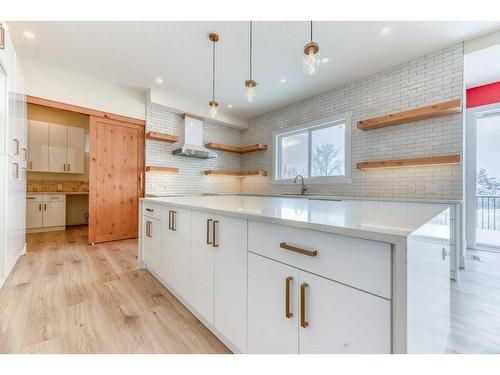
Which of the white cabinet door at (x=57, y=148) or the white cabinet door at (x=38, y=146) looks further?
the white cabinet door at (x=57, y=148)

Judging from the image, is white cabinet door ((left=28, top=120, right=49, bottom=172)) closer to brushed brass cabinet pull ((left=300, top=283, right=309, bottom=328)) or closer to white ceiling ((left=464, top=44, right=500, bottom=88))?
brushed brass cabinet pull ((left=300, top=283, right=309, bottom=328))

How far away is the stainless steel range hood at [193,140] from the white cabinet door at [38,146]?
3.10 metres

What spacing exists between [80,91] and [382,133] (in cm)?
480

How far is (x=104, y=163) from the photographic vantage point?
155 inches

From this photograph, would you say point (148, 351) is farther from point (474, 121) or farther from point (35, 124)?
point (35, 124)

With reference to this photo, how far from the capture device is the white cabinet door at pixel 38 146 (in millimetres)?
4832

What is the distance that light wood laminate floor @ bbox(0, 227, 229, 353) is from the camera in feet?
4.50

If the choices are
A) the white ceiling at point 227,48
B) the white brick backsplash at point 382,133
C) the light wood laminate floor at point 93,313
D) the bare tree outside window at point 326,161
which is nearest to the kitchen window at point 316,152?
the bare tree outside window at point 326,161

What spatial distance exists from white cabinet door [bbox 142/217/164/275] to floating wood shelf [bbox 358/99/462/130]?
10.2 feet

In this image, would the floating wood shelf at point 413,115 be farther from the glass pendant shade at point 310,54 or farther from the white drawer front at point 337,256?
the white drawer front at point 337,256

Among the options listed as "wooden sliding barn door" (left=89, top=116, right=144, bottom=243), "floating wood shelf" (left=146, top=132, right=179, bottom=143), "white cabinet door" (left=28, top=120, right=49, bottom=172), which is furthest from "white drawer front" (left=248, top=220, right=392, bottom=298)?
"white cabinet door" (left=28, top=120, right=49, bottom=172)

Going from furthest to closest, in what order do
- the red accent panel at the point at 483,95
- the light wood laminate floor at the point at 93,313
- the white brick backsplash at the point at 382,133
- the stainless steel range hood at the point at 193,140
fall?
the stainless steel range hood at the point at 193,140
the red accent panel at the point at 483,95
the white brick backsplash at the point at 382,133
the light wood laminate floor at the point at 93,313

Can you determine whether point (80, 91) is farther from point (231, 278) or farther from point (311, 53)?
point (231, 278)

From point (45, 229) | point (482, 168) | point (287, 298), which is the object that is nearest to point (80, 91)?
point (45, 229)
